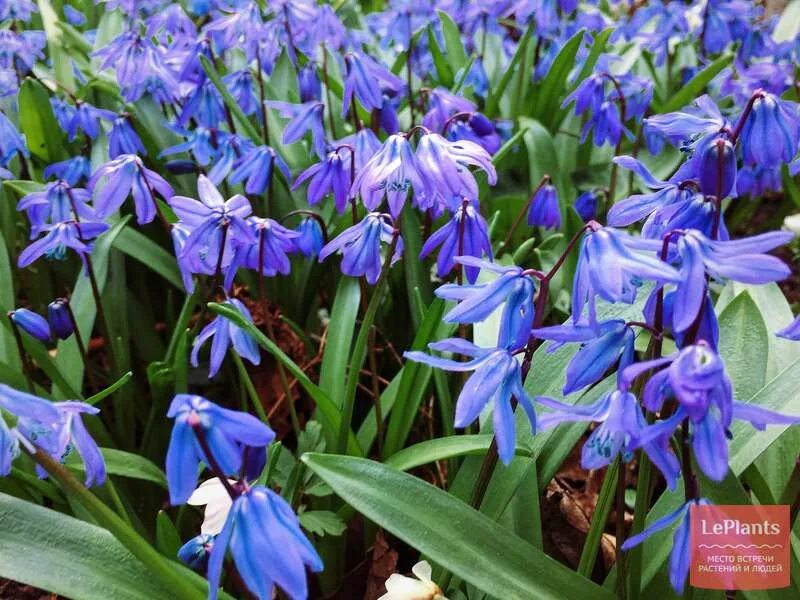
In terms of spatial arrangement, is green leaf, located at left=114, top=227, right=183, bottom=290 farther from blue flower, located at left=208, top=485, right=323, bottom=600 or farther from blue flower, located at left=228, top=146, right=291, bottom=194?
blue flower, located at left=208, top=485, right=323, bottom=600

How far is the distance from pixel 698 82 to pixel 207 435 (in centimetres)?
263

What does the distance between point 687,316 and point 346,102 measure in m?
1.44

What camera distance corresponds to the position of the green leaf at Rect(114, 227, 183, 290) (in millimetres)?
2346

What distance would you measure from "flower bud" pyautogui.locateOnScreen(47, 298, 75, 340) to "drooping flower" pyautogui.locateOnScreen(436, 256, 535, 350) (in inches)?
43.1

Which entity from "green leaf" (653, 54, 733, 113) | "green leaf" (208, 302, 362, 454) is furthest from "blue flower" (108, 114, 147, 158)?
"green leaf" (653, 54, 733, 113)

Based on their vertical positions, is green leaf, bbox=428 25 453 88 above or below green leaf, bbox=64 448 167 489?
above

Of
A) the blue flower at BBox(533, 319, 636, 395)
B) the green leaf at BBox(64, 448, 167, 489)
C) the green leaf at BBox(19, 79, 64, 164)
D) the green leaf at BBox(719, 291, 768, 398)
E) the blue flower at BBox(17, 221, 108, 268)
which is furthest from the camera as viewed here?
the green leaf at BBox(19, 79, 64, 164)

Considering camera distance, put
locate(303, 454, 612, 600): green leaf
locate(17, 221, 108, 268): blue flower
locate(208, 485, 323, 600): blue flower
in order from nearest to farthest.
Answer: locate(208, 485, 323, 600): blue flower, locate(303, 454, 612, 600): green leaf, locate(17, 221, 108, 268): blue flower

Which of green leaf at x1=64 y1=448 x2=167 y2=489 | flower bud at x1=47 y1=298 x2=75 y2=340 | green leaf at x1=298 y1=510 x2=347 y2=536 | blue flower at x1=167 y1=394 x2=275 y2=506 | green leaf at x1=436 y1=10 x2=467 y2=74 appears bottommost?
green leaf at x1=298 y1=510 x2=347 y2=536

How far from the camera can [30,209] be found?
83.1 inches

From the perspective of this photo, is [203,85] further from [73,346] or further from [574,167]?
[574,167]

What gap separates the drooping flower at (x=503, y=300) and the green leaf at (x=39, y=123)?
187 cm

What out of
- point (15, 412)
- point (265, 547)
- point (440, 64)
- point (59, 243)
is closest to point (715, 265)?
point (265, 547)

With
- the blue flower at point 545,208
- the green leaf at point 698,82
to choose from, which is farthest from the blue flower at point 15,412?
the green leaf at point 698,82
